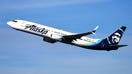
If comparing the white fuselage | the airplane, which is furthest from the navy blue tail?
the white fuselage

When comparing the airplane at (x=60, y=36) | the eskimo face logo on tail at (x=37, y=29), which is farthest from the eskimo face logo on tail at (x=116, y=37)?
the eskimo face logo on tail at (x=37, y=29)

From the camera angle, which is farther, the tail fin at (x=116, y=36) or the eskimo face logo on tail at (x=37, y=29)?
the tail fin at (x=116, y=36)

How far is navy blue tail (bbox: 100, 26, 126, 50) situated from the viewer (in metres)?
172

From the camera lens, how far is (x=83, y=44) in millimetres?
168375

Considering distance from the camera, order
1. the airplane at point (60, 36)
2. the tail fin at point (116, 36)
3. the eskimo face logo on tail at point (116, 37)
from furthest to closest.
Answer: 1. the eskimo face logo on tail at point (116, 37)
2. the tail fin at point (116, 36)
3. the airplane at point (60, 36)

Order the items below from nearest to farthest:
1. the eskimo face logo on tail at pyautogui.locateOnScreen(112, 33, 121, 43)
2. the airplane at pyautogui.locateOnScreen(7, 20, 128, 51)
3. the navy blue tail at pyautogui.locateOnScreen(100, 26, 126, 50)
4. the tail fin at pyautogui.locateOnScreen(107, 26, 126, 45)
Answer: the airplane at pyautogui.locateOnScreen(7, 20, 128, 51) → the navy blue tail at pyautogui.locateOnScreen(100, 26, 126, 50) → the tail fin at pyautogui.locateOnScreen(107, 26, 126, 45) → the eskimo face logo on tail at pyautogui.locateOnScreen(112, 33, 121, 43)

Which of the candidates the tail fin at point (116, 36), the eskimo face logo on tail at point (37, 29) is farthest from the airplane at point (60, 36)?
the tail fin at point (116, 36)

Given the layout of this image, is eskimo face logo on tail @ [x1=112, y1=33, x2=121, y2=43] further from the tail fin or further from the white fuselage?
the white fuselage

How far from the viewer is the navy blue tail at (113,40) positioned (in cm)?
17162

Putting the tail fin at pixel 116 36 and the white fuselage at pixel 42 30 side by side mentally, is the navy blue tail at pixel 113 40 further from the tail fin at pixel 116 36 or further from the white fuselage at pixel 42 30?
the white fuselage at pixel 42 30

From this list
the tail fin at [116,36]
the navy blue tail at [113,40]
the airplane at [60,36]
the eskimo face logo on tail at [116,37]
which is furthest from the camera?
the eskimo face logo on tail at [116,37]

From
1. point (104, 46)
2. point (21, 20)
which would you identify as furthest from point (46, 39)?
point (104, 46)

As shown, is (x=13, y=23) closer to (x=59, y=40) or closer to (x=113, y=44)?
(x=59, y=40)

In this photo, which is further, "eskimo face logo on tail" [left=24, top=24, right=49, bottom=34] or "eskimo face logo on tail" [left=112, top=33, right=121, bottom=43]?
"eskimo face logo on tail" [left=112, top=33, right=121, bottom=43]
